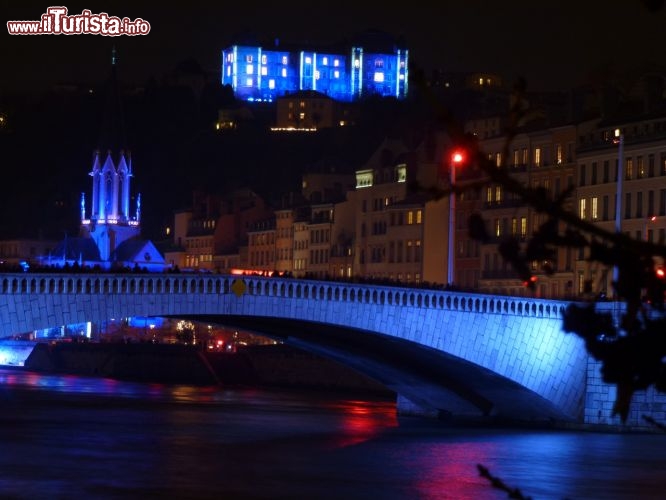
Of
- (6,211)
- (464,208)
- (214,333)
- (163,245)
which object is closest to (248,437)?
(464,208)

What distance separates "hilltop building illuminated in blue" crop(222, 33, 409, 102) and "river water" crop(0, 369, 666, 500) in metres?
116

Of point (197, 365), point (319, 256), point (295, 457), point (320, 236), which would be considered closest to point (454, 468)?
point (295, 457)

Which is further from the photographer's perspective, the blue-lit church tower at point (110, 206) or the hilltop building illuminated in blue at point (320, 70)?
the hilltop building illuminated in blue at point (320, 70)

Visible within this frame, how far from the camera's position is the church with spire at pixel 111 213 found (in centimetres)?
10969

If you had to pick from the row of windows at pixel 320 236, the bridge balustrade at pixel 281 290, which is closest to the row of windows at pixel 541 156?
the row of windows at pixel 320 236

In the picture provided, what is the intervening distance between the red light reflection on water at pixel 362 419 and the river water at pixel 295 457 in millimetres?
67

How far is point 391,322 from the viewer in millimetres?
42125

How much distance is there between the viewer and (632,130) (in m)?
63.2

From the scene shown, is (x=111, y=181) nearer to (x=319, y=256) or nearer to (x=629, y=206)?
(x=319, y=256)

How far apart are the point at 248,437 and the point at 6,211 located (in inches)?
4302

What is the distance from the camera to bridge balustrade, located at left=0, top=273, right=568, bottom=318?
126 feet

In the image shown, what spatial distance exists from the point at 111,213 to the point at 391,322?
240 feet

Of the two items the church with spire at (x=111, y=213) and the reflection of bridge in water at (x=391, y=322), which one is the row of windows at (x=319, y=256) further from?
the reflection of bridge in water at (x=391, y=322)

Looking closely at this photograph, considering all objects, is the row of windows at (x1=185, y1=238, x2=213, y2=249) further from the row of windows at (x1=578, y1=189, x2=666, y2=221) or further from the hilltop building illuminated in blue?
the row of windows at (x1=578, y1=189, x2=666, y2=221)
